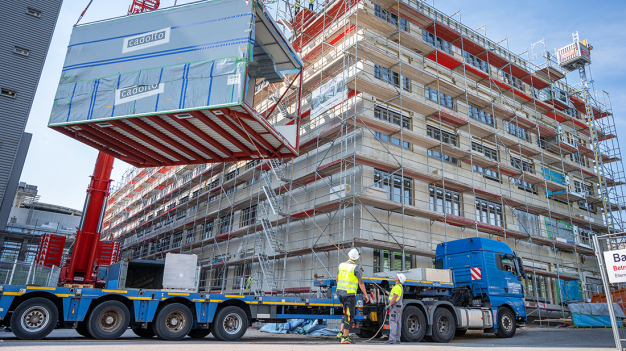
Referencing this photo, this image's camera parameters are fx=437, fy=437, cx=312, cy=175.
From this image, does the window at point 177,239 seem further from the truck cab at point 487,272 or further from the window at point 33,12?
the truck cab at point 487,272

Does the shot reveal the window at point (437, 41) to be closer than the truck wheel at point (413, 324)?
No

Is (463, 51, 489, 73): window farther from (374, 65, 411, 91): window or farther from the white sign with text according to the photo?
the white sign with text

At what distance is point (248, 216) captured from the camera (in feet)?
77.2

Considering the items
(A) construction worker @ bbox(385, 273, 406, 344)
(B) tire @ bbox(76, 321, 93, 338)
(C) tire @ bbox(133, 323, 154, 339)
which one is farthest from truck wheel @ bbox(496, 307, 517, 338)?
(B) tire @ bbox(76, 321, 93, 338)

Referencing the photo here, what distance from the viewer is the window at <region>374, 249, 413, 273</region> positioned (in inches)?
700

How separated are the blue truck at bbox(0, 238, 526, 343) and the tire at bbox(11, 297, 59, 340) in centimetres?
2

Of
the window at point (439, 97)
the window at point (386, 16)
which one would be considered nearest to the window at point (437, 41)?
the window at point (386, 16)

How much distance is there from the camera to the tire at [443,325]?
11523 millimetres

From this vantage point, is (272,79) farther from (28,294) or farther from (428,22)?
(428,22)

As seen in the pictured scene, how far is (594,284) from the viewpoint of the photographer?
2619cm

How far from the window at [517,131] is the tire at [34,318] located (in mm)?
24307

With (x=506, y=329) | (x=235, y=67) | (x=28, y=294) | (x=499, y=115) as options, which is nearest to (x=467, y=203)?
(x=499, y=115)

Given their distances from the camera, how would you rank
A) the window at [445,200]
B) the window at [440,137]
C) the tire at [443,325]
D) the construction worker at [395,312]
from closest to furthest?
the construction worker at [395,312], the tire at [443,325], the window at [445,200], the window at [440,137]

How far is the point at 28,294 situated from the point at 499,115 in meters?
24.0
